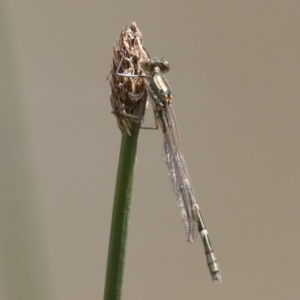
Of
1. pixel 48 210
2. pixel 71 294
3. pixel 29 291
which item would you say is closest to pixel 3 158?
pixel 48 210

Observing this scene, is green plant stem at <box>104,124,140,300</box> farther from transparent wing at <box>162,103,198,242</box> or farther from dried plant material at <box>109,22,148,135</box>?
transparent wing at <box>162,103,198,242</box>

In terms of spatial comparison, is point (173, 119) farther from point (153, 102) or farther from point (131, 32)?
point (131, 32)

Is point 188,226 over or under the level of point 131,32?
under

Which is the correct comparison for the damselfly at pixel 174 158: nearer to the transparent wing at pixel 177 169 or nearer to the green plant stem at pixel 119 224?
the transparent wing at pixel 177 169

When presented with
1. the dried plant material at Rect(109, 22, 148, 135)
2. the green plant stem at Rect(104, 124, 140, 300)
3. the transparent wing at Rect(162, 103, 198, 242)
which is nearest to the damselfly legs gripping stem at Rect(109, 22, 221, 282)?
the transparent wing at Rect(162, 103, 198, 242)

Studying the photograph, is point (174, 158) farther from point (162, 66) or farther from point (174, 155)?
point (162, 66)

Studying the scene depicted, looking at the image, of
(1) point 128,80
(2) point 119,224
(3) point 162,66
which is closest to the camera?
(2) point 119,224

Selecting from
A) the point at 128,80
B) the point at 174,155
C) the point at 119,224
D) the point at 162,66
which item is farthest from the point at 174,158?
the point at 119,224
